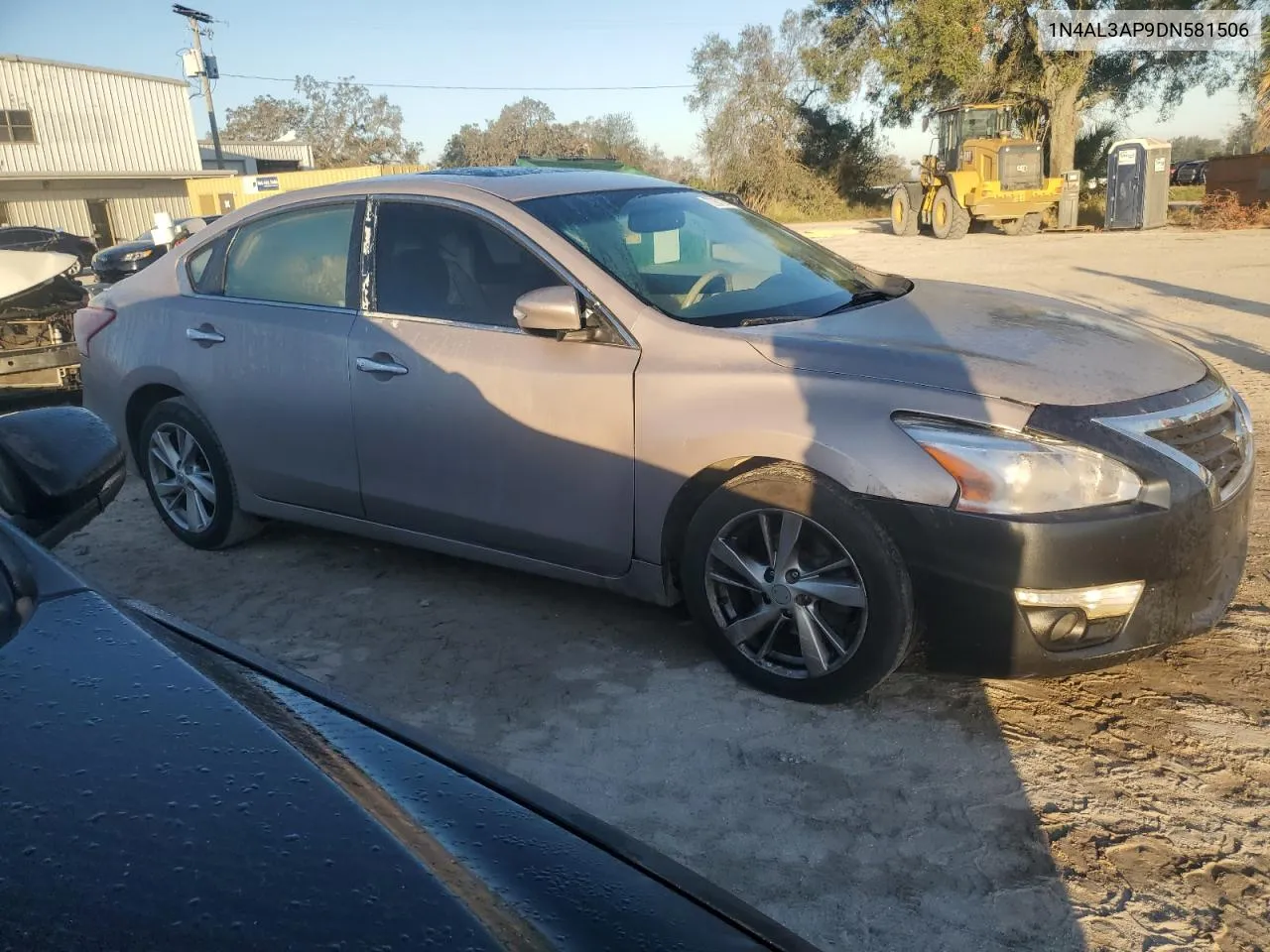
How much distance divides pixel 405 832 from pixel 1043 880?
1.77 m

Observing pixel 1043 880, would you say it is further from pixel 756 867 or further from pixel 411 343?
pixel 411 343

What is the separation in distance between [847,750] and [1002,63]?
3434cm

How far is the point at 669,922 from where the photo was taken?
47.5 inches

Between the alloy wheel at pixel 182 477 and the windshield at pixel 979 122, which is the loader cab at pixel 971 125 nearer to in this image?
the windshield at pixel 979 122

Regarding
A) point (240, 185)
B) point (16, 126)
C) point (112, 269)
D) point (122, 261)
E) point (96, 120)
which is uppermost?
point (96, 120)

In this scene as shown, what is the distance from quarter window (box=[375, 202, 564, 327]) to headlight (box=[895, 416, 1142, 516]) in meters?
1.62

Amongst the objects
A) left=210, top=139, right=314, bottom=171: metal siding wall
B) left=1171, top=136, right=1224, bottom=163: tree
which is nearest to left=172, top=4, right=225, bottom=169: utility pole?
left=210, top=139, right=314, bottom=171: metal siding wall

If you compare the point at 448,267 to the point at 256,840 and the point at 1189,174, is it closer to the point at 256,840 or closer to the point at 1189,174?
the point at 256,840

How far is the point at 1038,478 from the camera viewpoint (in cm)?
281

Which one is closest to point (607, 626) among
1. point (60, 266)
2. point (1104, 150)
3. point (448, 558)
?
point (448, 558)

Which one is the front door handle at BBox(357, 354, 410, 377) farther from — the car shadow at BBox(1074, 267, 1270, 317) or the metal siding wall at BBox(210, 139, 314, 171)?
the metal siding wall at BBox(210, 139, 314, 171)

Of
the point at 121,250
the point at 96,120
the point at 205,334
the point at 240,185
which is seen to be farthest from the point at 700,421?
the point at 96,120

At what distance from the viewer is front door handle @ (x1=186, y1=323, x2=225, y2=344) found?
14.8 ft

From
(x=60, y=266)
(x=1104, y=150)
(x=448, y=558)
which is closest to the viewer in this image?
(x=448, y=558)
